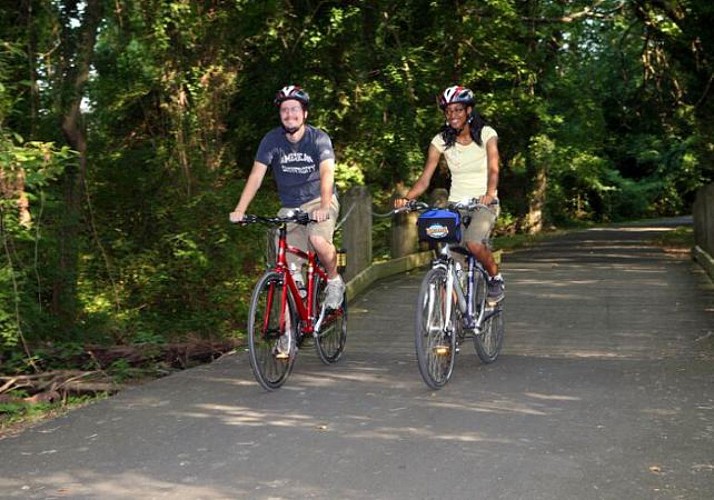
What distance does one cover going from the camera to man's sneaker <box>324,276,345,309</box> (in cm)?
864

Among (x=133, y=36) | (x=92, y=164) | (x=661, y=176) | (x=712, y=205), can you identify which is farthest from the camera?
(x=661, y=176)

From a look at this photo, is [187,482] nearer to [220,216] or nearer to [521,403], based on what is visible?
[521,403]

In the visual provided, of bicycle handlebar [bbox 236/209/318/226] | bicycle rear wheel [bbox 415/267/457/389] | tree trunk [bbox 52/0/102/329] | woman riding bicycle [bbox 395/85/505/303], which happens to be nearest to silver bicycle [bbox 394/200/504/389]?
bicycle rear wheel [bbox 415/267/457/389]

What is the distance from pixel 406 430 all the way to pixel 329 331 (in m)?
2.54

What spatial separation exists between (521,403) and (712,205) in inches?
396

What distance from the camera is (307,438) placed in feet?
20.7

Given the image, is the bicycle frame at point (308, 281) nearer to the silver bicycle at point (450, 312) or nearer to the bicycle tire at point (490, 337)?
the silver bicycle at point (450, 312)

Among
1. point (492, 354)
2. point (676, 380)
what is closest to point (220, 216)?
point (492, 354)

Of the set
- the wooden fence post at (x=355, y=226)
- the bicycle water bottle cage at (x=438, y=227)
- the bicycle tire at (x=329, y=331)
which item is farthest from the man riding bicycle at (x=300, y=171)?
the wooden fence post at (x=355, y=226)

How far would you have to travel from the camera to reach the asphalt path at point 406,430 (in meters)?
5.36

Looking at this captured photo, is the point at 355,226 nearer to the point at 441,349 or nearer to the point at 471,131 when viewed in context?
the point at 471,131

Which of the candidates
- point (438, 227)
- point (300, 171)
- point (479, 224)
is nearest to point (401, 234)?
point (479, 224)

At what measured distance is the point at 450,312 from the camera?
783 cm

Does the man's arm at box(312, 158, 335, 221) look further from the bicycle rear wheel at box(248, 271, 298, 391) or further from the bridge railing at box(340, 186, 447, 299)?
the bridge railing at box(340, 186, 447, 299)
